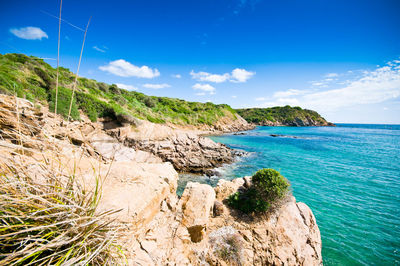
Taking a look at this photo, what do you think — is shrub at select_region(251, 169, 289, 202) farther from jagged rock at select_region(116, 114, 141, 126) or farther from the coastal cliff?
jagged rock at select_region(116, 114, 141, 126)

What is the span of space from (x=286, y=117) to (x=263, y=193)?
12154 centimetres

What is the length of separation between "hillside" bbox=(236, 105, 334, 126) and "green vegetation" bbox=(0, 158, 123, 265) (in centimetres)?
11167

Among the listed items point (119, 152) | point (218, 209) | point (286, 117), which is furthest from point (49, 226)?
point (286, 117)

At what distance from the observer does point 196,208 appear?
6039 mm

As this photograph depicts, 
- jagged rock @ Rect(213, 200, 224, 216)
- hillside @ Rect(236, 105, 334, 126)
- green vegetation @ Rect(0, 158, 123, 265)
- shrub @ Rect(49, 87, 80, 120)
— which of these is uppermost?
hillside @ Rect(236, 105, 334, 126)

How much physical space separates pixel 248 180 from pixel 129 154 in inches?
458

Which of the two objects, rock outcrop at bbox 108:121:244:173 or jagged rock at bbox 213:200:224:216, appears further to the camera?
rock outcrop at bbox 108:121:244:173

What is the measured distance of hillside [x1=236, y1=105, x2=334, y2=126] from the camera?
10619cm

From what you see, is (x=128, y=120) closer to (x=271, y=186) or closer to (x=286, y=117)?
(x=271, y=186)

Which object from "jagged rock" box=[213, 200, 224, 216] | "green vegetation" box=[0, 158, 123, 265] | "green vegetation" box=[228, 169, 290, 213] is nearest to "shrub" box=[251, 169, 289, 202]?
"green vegetation" box=[228, 169, 290, 213]

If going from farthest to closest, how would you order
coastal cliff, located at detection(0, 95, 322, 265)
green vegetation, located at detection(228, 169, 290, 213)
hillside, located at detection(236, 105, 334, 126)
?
1. hillside, located at detection(236, 105, 334, 126)
2. green vegetation, located at detection(228, 169, 290, 213)
3. coastal cliff, located at detection(0, 95, 322, 265)

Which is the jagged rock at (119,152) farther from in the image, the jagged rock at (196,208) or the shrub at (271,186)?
the shrub at (271,186)

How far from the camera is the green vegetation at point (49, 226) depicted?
1397mm

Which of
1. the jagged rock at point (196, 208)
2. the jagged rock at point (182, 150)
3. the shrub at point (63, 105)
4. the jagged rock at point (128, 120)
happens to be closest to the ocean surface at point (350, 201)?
the jagged rock at point (182, 150)
